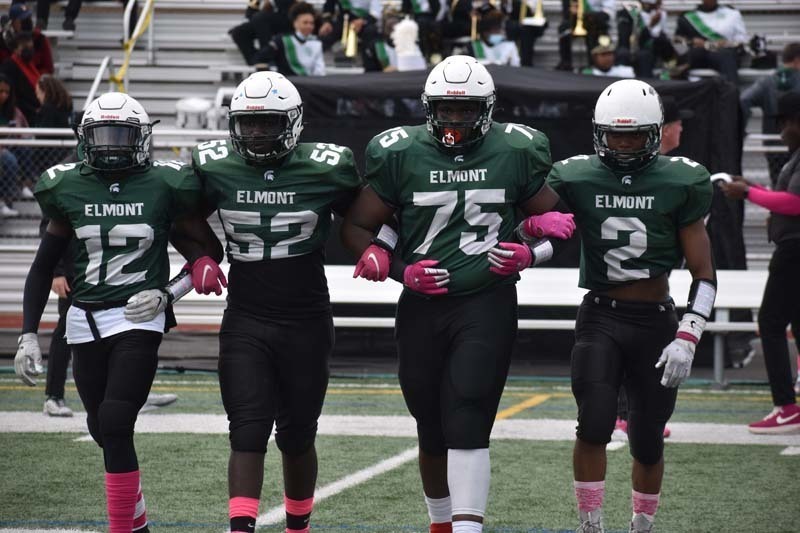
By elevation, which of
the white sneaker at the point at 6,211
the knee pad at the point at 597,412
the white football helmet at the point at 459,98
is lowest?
the white sneaker at the point at 6,211

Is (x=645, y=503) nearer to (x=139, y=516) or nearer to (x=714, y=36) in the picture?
(x=139, y=516)

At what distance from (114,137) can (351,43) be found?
1026 centimetres

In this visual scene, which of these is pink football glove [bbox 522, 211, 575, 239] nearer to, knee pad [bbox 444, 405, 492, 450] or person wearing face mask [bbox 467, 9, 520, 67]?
knee pad [bbox 444, 405, 492, 450]

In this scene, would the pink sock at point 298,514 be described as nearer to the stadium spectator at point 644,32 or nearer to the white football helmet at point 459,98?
the white football helmet at point 459,98

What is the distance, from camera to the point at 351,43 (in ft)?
48.7

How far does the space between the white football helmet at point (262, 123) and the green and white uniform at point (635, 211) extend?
1.03 m

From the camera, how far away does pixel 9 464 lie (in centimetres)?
648

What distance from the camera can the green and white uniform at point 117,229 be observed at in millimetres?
4750

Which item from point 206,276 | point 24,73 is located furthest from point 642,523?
point 24,73

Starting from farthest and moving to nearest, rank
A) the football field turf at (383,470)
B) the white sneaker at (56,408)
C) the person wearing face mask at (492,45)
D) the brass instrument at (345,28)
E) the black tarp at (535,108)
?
the brass instrument at (345,28) < the person wearing face mask at (492,45) < the black tarp at (535,108) < the white sneaker at (56,408) < the football field turf at (383,470)

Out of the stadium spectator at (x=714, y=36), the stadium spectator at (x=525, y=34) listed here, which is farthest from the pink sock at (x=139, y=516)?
the stadium spectator at (x=525, y=34)

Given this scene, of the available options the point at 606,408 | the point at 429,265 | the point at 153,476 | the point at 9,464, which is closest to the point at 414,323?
the point at 429,265

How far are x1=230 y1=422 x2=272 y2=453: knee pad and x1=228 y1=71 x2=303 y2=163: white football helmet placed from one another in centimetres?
92

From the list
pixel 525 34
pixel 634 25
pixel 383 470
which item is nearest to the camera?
pixel 383 470
